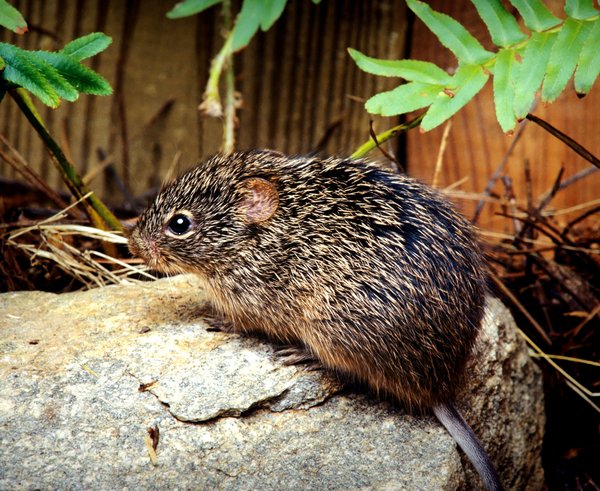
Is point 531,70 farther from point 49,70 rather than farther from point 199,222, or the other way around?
point 49,70

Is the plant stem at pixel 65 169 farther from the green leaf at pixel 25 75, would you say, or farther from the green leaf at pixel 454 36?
the green leaf at pixel 454 36

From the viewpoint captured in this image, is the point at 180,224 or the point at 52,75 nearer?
the point at 52,75

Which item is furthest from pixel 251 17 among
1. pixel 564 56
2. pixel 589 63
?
pixel 589 63

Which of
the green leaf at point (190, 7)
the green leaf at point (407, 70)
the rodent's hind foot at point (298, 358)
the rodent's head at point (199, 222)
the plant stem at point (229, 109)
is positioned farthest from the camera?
the plant stem at point (229, 109)

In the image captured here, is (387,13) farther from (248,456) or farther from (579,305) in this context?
(248,456)

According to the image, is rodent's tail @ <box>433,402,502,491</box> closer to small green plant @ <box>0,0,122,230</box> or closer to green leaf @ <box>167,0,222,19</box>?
small green plant @ <box>0,0,122,230</box>

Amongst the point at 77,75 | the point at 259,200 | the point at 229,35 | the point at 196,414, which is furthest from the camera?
the point at 229,35

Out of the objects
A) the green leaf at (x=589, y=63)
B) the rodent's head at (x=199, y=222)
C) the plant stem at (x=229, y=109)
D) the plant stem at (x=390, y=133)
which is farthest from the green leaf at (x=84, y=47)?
the green leaf at (x=589, y=63)

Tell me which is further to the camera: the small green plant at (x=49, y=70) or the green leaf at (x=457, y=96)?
the green leaf at (x=457, y=96)
